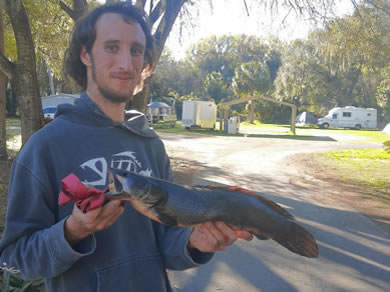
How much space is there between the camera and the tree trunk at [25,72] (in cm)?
711

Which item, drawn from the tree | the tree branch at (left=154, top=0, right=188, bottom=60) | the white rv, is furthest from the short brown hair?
the white rv

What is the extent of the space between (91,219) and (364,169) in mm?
13276

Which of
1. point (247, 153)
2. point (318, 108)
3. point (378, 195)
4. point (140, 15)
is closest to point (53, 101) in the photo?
point (247, 153)

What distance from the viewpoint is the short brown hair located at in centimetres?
179

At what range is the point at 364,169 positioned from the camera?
12.6m

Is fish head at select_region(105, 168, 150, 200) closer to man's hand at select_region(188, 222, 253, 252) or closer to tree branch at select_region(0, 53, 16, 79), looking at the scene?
man's hand at select_region(188, 222, 253, 252)

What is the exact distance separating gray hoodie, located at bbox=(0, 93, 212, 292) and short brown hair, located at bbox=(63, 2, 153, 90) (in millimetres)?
333

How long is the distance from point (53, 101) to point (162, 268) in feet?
95.6

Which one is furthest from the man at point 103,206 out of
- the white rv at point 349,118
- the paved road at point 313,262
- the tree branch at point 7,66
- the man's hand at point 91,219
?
the white rv at point 349,118

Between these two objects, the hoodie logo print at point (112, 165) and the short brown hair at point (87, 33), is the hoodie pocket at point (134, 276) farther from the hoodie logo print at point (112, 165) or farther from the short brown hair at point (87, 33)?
the short brown hair at point (87, 33)

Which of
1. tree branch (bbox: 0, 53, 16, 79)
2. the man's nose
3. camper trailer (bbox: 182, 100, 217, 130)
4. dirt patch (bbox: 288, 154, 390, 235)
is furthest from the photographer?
camper trailer (bbox: 182, 100, 217, 130)

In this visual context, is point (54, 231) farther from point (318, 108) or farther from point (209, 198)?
point (318, 108)

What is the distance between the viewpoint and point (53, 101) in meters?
28.1

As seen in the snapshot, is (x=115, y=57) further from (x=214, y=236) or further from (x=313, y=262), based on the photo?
(x=313, y=262)
